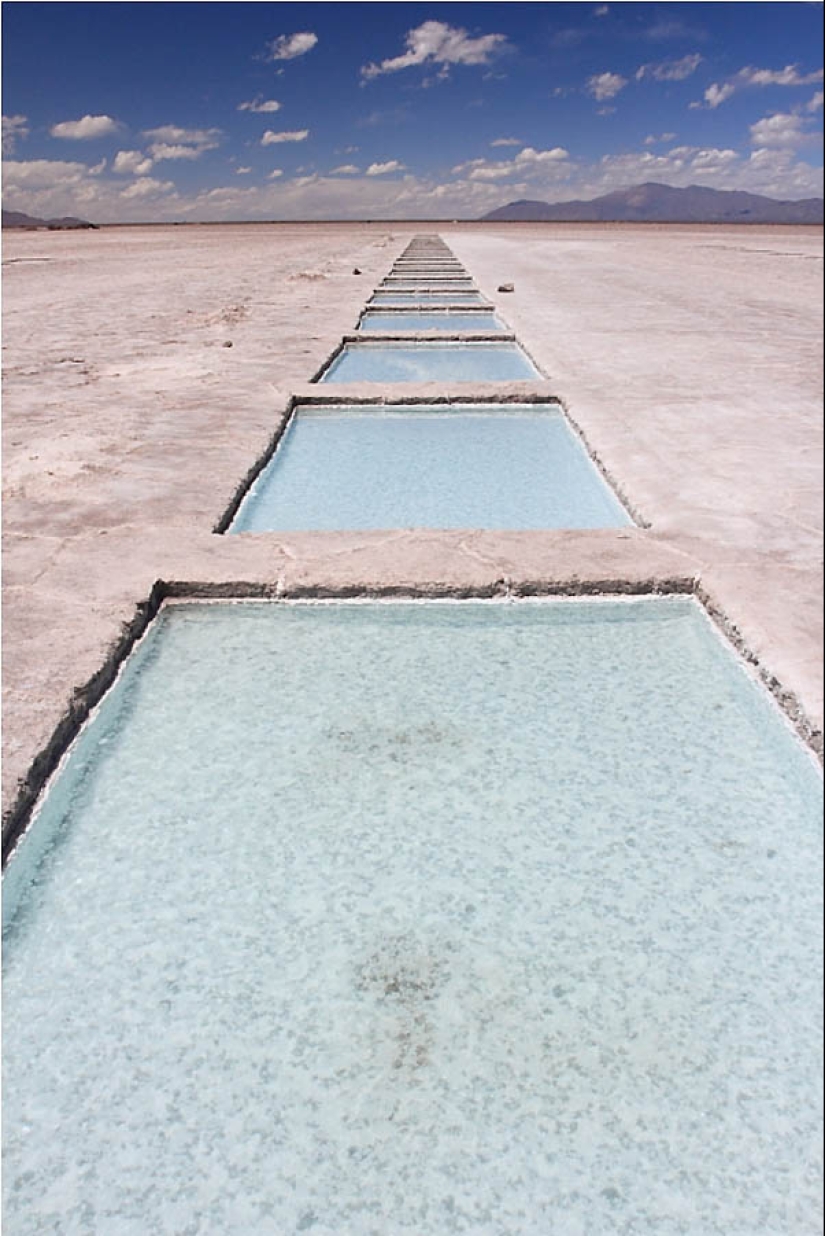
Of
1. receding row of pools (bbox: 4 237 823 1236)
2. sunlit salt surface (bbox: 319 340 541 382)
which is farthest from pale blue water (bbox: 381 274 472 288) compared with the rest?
receding row of pools (bbox: 4 237 823 1236)

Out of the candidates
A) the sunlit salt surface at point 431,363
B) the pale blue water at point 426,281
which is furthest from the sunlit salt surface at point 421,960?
the pale blue water at point 426,281

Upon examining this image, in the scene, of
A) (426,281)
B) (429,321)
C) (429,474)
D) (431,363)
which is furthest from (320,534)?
(426,281)

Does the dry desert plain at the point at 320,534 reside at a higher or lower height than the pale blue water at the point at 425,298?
lower

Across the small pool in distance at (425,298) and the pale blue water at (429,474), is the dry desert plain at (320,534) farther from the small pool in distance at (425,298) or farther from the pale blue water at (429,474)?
the small pool in distance at (425,298)

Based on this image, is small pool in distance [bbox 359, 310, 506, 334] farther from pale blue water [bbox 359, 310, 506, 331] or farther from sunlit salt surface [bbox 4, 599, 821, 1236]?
sunlit salt surface [bbox 4, 599, 821, 1236]

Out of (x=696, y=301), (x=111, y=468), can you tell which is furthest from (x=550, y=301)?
(x=111, y=468)

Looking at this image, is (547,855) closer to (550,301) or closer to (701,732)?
(701,732)
